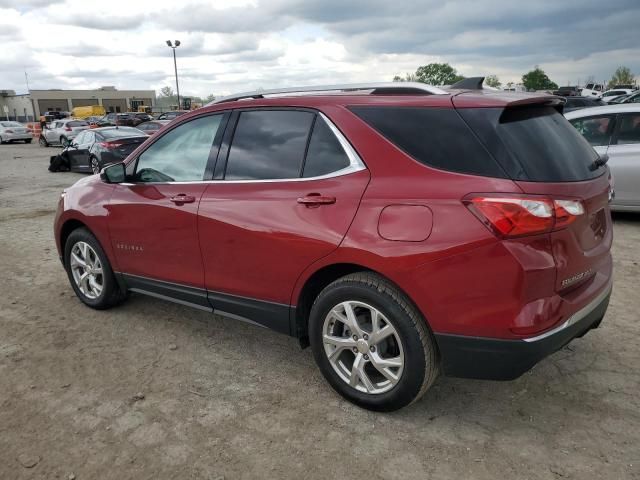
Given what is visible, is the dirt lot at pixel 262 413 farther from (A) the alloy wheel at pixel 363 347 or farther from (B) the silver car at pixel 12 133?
(B) the silver car at pixel 12 133

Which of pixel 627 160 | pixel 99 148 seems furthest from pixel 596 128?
pixel 99 148

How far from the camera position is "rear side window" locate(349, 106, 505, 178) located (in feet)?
8.25

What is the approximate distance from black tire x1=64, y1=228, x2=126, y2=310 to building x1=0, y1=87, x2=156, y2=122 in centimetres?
9475

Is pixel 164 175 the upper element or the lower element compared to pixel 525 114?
lower

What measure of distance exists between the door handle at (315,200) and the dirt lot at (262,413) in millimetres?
1180

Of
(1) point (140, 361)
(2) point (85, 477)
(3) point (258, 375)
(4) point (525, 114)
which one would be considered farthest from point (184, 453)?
(4) point (525, 114)

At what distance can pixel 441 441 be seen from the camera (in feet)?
8.96

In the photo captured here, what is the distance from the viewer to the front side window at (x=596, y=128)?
23.9 feet

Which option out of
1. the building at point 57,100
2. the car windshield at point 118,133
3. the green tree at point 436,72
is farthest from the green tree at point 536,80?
the car windshield at point 118,133

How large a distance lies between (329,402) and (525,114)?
195 cm

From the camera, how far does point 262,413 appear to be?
3018mm

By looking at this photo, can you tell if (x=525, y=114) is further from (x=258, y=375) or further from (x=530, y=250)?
(x=258, y=375)

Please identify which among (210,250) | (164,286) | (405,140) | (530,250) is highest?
(405,140)

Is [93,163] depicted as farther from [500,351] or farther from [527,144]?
[500,351]
